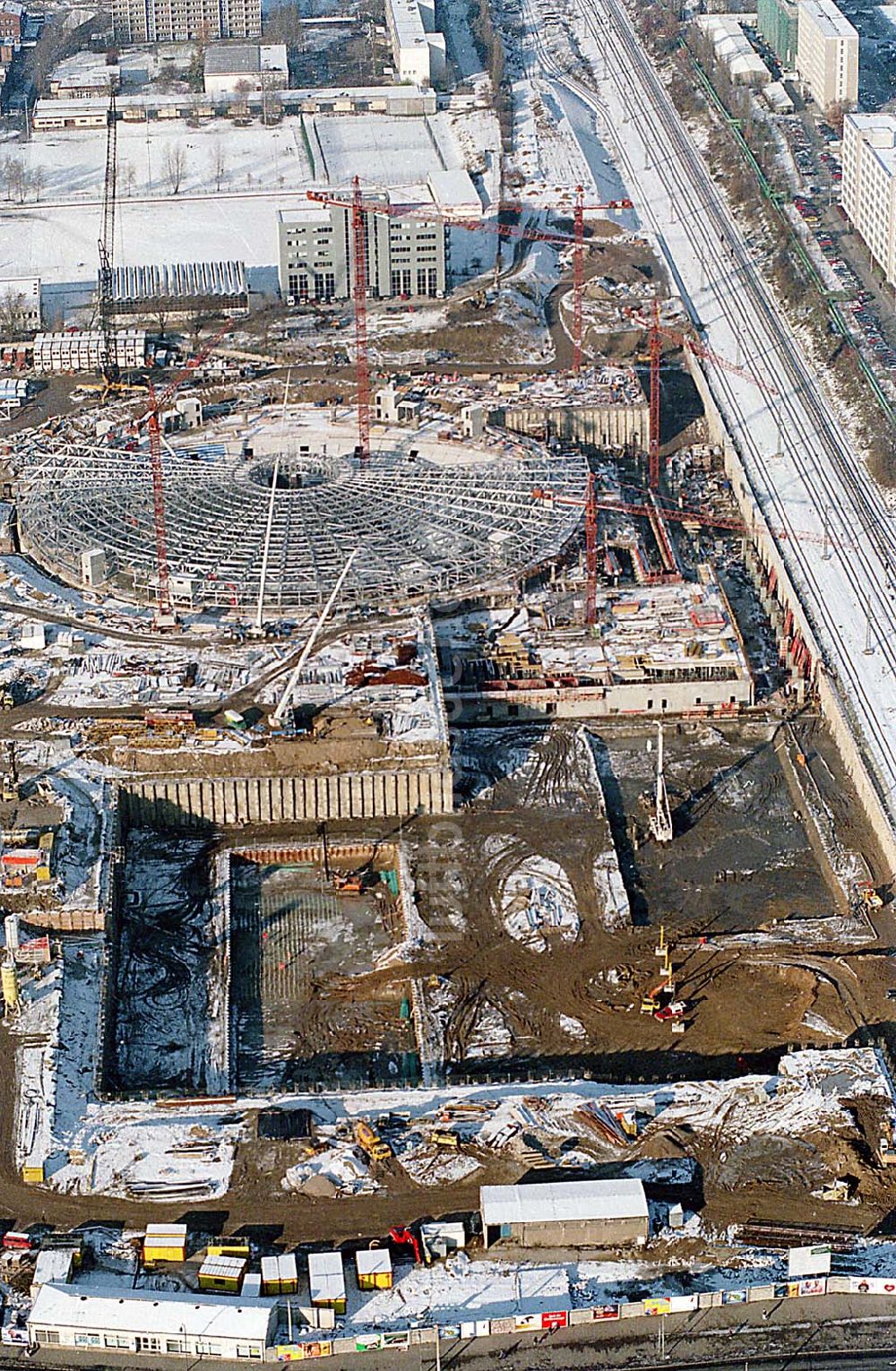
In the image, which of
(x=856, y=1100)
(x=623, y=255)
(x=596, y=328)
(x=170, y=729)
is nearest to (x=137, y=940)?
(x=170, y=729)

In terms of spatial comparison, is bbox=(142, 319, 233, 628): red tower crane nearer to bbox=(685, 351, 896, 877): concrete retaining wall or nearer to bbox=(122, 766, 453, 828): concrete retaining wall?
bbox=(122, 766, 453, 828): concrete retaining wall

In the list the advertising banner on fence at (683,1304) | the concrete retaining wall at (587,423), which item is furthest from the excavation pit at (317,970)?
the concrete retaining wall at (587,423)

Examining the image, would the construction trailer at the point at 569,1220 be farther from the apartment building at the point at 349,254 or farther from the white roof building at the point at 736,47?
the white roof building at the point at 736,47

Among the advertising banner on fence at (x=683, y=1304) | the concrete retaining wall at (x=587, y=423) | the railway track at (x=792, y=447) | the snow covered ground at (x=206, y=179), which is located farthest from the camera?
the snow covered ground at (x=206, y=179)

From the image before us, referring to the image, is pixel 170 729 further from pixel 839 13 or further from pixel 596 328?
pixel 839 13

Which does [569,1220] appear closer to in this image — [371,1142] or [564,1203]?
[564,1203]

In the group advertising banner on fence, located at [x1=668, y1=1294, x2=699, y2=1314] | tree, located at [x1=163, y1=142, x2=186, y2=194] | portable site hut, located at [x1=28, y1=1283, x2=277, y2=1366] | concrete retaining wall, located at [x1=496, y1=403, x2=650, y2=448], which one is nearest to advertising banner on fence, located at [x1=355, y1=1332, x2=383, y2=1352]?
portable site hut, located at [x1=28, y1=1283, x2=277, y2=1366]
